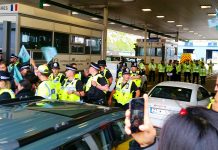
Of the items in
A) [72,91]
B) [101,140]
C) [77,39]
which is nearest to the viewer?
[101,140]

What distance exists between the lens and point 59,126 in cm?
262

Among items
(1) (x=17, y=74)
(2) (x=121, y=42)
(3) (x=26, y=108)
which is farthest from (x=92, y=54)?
(2) (x=121, y=42)

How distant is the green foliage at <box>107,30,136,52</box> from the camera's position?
157 ft

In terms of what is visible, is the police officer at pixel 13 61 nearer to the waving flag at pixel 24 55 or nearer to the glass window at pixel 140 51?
the waving flag at pixel 24 55

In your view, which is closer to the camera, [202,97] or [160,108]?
[160,108]

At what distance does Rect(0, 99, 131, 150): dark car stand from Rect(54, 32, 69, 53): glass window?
27.6 feet

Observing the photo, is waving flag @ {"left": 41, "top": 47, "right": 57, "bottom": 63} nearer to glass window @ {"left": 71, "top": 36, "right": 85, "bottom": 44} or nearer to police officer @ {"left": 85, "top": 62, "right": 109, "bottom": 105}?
glass window @ {"left": 71, "top": 36, "right": 85, "bottom": 44}

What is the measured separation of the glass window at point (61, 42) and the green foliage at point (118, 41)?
3321cm

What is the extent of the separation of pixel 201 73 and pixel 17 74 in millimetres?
19350

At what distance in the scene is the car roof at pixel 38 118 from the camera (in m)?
2.38

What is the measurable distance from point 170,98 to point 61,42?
4.73 m

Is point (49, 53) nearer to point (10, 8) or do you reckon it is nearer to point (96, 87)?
point (10, 8)

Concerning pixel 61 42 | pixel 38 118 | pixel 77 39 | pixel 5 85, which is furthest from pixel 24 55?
pixel 38 118

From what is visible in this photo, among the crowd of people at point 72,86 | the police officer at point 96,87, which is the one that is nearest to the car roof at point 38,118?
the crowd of people at point 72,86
